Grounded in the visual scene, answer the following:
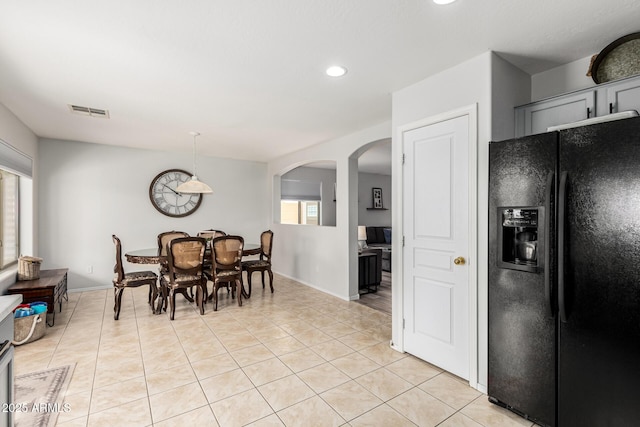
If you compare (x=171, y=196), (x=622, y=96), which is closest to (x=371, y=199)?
(x=171, y=196)

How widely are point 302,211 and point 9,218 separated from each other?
5.36 meters

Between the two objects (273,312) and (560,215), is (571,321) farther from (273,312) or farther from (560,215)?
(273,312)

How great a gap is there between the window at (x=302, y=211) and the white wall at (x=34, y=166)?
4.63 m

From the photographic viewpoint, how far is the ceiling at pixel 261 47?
1811 mm

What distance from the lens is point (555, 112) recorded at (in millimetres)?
2250

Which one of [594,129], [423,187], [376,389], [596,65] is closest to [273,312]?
[376,389]

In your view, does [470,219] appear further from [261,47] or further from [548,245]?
[261,47]

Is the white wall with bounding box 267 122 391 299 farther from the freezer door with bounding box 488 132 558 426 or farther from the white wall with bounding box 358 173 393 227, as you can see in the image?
the white wall with bounding box 358 173 393 227

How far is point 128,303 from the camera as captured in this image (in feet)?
15.1

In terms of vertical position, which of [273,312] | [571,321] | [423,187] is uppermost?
[423,187]

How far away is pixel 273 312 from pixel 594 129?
3.68m

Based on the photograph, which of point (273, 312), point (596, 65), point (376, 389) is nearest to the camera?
point (596, 65)

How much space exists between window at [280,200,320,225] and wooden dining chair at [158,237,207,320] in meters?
3.82

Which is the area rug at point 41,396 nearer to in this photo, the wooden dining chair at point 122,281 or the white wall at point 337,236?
the wooden dining chair at point 122,281
